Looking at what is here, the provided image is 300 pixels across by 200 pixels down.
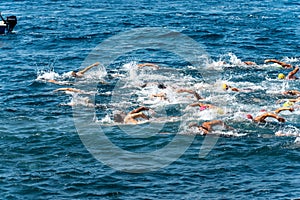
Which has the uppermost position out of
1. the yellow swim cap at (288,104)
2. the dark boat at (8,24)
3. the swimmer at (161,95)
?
the dark boat at (8,24)

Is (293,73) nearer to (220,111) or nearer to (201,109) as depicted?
(220,111)

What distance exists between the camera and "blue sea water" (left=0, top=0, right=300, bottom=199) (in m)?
21.4

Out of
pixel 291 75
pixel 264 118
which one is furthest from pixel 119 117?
pixel 291 75

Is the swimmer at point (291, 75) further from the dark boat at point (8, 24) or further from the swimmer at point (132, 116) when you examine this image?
the dark boat at point (8, 24)

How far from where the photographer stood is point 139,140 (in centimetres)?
2603

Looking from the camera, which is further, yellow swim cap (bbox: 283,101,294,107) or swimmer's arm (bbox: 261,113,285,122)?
yellow swim cap (bbox: 283,101,294,107)

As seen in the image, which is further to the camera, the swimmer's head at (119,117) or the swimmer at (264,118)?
the swimmer's head at (119,117)

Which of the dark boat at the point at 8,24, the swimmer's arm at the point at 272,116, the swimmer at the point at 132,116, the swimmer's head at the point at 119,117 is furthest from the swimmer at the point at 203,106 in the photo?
the dark boat at the point at 8,24

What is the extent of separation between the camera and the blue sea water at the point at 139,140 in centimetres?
2141

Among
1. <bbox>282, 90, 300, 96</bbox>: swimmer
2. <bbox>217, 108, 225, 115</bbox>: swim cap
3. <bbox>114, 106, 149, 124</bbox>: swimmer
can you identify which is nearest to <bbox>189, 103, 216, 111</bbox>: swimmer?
<bbox>217, 108, 225, 115</bbox>: swim cap

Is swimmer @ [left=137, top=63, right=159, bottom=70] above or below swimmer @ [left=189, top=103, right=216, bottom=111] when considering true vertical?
above

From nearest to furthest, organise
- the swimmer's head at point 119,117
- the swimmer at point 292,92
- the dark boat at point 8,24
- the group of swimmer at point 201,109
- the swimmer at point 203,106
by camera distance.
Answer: the group of swimmer at point 201,109, the swimmer's head at point 119,117, the swimmer at point 203,106, the swimmer at point 292,92, the dark boat at point 8,24

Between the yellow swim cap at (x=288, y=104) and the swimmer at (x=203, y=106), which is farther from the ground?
the swimmer at (x=203, y=106)

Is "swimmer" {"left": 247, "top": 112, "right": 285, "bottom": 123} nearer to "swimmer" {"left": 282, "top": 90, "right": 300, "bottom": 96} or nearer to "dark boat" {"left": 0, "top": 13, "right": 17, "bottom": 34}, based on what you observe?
"swimmer" {"left": 282, "top": 90, "right": 300, "bottom": 96}
